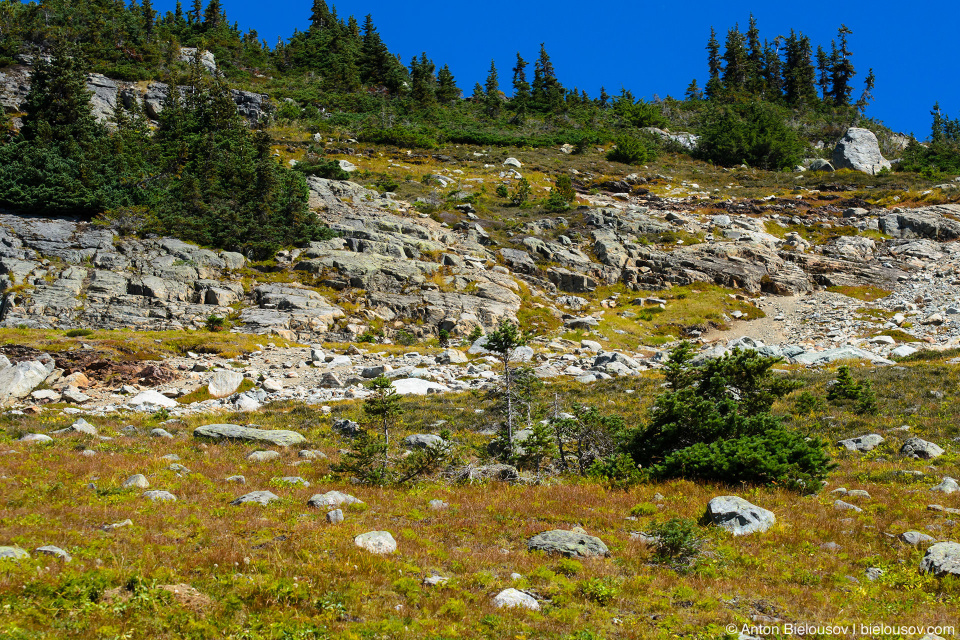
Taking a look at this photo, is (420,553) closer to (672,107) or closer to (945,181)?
(945,181)

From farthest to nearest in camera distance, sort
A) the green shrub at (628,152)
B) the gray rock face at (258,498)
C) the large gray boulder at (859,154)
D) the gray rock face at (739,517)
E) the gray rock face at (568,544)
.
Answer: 1. the large gray boulder at (859,154)
2. the green shrub at (628,152)
3. the gray rock face at (258,498)
4. the gray rock face at (739,517)
5. the gray rock face at (568,544)

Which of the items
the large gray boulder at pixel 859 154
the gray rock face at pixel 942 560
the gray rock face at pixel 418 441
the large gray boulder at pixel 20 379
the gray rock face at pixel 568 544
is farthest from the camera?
the large gray boulder at pixel 859 154

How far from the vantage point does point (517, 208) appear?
63.2m

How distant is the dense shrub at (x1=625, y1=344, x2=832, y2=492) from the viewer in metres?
11.9

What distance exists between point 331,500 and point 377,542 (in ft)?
9.00

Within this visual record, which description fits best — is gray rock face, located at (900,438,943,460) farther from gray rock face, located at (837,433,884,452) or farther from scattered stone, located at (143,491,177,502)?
scattered stone, located at (143,491,177,502)

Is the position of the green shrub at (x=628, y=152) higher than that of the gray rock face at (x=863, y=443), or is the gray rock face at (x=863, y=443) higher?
the green shrub at (x=628, y=152)

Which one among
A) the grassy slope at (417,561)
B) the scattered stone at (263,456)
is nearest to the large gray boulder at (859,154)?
the grassy slope at (417,561)

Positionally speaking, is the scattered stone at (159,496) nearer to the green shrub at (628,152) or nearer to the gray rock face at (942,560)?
the gray rock face at (942,560)

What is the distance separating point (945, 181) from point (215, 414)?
92.0 metres

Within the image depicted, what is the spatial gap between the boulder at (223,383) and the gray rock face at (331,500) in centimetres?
1542

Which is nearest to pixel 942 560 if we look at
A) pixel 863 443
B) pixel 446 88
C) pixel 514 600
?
pixel 514 600

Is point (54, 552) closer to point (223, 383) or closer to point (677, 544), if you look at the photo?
point (677, 544)

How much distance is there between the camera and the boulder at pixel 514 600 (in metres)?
6.66
